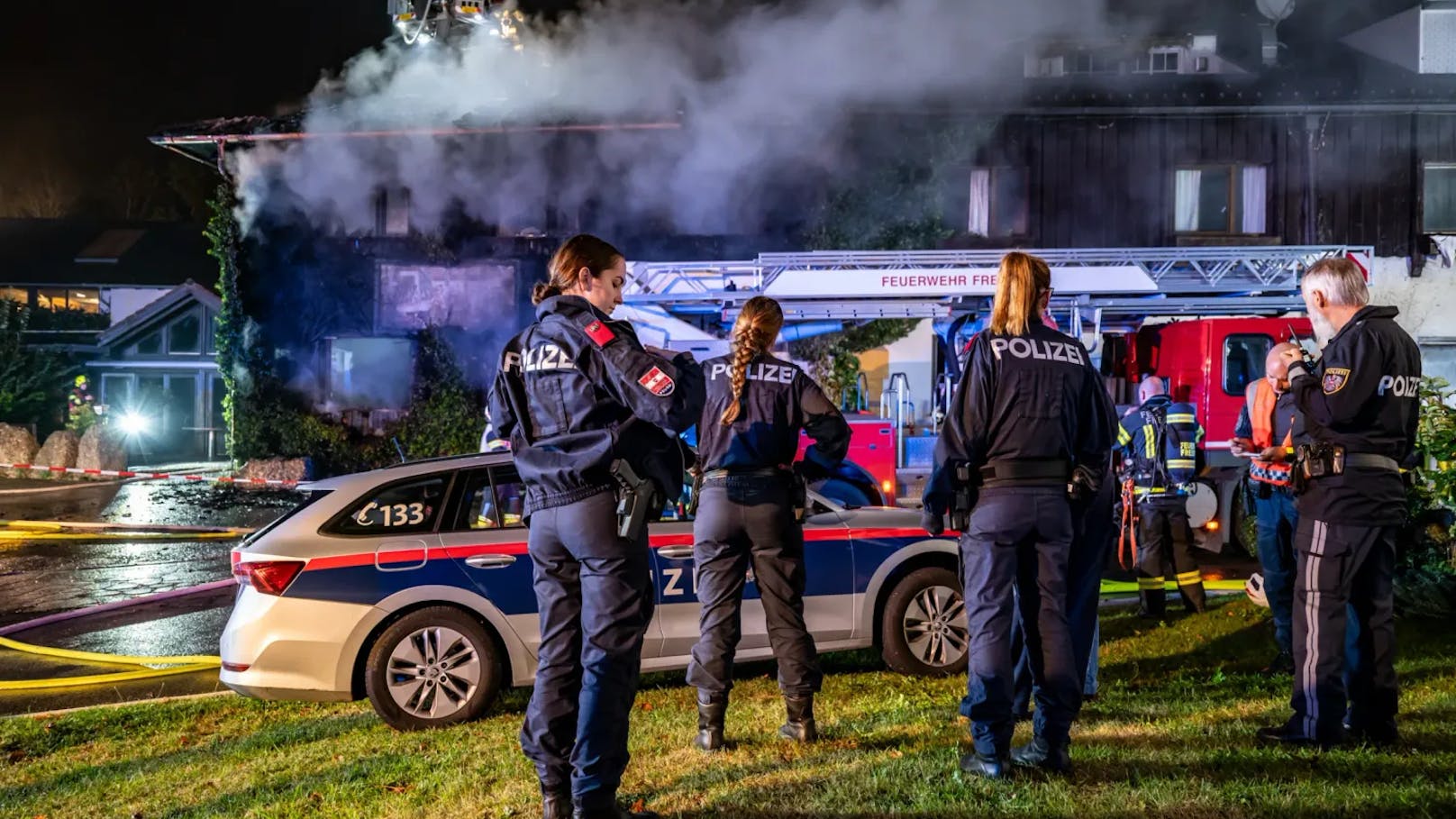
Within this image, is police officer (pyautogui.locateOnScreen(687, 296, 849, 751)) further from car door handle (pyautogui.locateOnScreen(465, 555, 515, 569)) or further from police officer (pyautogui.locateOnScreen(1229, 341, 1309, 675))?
police officer (pyautogui.locateOnScreen(1229, 341, 1309, 675))

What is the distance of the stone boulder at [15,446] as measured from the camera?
20641 mm

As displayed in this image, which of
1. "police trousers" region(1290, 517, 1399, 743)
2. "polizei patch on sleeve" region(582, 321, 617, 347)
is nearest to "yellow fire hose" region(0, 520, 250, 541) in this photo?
"polizei patch on sleeve" region(582, 321, 617, 347)

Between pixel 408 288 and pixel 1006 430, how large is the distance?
1762 centimetres

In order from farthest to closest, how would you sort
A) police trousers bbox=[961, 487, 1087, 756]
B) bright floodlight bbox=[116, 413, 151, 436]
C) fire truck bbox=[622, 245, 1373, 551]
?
bright floodlight bbox=[116, 413, 151, 436] < fire truck bbox=[622, 245, 1373, 551] < police trousers bbox=[961, 487, 1087, 756]

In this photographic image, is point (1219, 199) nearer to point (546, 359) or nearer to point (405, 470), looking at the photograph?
point (405, 470)

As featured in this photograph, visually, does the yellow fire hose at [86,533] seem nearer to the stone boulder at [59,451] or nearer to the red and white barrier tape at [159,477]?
the red and white barrier tape at [159,477]

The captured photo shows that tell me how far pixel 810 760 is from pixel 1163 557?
13.1 feet

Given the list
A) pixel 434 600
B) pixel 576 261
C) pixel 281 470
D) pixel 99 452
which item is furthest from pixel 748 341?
pixel 99 452

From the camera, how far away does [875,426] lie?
33.6 ft

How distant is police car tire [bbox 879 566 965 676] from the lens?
561 centimetres

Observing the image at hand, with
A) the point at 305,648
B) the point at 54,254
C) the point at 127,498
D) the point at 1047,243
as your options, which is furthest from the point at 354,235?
the point at 54,254

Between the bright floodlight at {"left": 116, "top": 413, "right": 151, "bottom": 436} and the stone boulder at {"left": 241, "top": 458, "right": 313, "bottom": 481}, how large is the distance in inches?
448

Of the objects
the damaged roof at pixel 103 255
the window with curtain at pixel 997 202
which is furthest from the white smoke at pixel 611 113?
the damaged roof at pixel 103 255

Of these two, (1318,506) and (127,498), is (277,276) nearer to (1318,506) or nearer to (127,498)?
(127,498)
